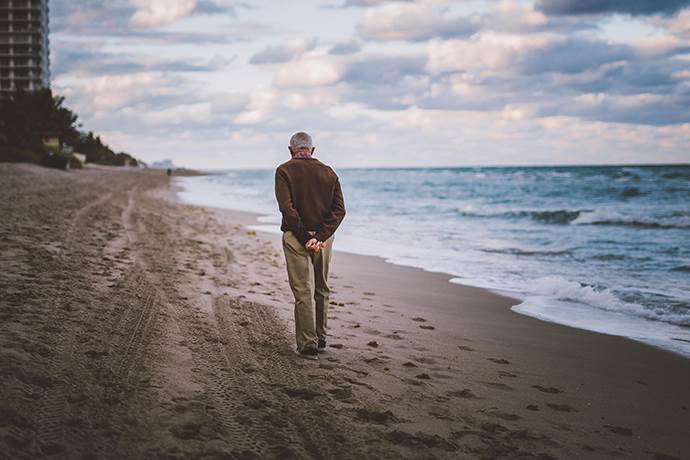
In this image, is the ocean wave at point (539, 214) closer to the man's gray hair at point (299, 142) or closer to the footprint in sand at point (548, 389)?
the footprint in sand at point (548, 389)

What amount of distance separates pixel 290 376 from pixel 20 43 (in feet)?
330

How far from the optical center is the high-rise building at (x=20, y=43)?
86938 mm

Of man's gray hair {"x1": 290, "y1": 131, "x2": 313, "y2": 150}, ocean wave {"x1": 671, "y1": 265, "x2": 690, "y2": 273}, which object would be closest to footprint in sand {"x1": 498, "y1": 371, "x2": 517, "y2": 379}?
man's gray hair {"x1": 290, "y1": 131, "x2": 313, "y2": 150}

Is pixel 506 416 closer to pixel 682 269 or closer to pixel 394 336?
pixel 394 336

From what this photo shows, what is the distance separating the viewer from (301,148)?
16.5ft

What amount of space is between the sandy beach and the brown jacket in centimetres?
113

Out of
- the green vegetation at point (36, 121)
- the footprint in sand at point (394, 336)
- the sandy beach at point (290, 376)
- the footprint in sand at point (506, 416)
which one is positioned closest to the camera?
the sandy beach at point (290, 376)

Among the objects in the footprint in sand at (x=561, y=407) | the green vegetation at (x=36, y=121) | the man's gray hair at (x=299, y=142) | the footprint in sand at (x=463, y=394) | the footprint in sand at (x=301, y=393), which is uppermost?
the green vegetation at (x=36, y=121)

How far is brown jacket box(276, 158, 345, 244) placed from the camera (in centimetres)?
493

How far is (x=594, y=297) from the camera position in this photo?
817 centimetres

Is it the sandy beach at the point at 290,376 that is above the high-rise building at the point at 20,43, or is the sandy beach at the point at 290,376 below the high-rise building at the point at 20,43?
below

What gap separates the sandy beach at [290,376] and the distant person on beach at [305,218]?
14.5 inches

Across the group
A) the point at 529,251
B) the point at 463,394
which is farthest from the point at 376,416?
the point at 529,251

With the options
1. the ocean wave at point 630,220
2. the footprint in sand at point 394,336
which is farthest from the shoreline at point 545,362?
the ocean wave at point 630,220
